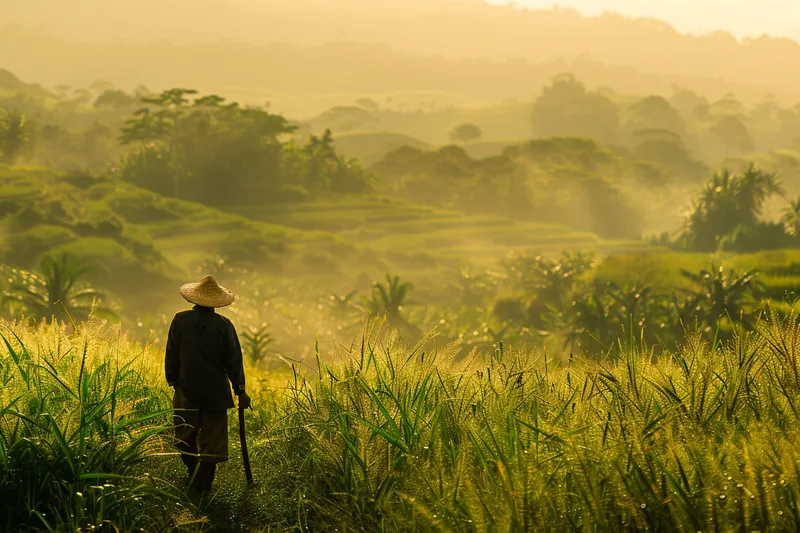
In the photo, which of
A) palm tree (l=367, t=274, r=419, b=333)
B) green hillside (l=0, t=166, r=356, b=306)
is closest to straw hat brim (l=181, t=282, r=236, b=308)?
palm tree (l=367, t=274, r=419, b=333)

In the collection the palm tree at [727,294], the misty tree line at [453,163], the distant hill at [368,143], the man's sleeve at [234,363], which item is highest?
the distant hill at [368,143]

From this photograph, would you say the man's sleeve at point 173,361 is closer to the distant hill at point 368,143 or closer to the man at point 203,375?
the man at point 203,375

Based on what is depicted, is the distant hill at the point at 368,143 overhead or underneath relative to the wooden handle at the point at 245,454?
overhead

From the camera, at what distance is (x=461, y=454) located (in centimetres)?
560

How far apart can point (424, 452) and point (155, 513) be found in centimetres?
202

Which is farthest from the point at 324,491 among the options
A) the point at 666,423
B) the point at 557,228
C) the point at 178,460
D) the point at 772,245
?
the point at 557,228

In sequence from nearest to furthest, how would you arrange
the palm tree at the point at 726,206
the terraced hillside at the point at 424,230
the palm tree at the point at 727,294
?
the palm tree at the point at 727,294
the palm tree at the point at 726,206
the terraced hillside at the point at 424,230

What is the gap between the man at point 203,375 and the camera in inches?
275

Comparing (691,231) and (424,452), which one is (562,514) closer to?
(424,452)

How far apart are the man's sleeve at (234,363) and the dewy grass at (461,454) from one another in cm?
57

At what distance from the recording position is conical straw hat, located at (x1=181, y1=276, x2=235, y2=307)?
6969mm

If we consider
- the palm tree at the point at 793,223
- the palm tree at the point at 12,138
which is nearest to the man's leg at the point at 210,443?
the palm tree at the point at 793,223

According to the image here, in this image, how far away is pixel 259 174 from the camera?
295 ft

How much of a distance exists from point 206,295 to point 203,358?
53 centimetres
